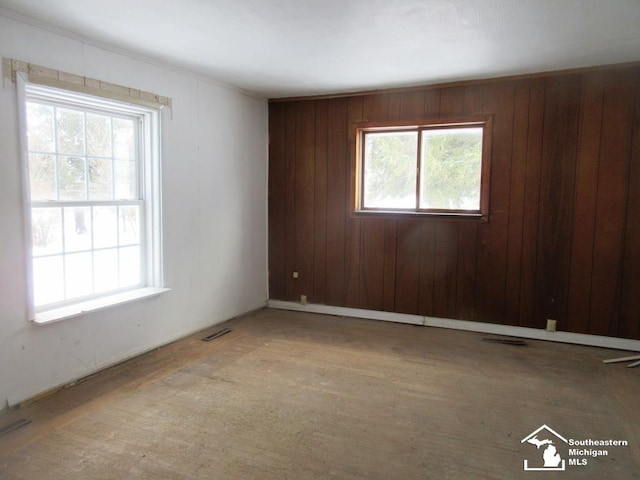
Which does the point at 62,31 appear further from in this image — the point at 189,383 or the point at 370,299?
the point at 370,299

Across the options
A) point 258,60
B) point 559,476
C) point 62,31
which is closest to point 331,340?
point 559,476

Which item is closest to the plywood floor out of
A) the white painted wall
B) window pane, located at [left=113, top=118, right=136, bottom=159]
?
the white painted wall

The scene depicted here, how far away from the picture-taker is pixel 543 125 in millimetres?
4133

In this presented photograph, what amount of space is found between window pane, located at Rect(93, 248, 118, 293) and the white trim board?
2238mm

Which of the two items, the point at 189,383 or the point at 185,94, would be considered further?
the point at 185,94

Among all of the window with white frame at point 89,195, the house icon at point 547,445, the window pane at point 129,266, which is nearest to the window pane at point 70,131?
the window with white frame at point 89,195

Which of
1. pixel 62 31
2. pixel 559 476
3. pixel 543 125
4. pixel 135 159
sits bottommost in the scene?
pixel 559 476

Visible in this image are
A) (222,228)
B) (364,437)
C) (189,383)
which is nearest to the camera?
(364,437)

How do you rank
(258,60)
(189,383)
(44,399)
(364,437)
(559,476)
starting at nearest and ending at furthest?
1. (559,476)
2. (364,437)
3. (44,399)
4. (189,383)
5. (258,60)

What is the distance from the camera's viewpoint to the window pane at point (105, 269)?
3.47 metres

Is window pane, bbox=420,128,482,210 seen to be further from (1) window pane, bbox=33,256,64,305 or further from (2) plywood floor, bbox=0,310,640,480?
(1) window pane, bbox=33,256,64,305

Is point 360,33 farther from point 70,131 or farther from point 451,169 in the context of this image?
point 70,131

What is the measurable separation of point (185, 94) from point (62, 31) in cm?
121

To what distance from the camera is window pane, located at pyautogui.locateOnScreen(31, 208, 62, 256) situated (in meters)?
3.00
